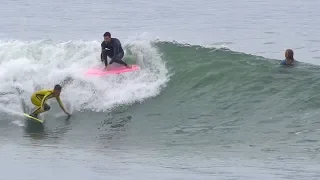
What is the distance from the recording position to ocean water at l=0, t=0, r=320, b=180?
1402 cm

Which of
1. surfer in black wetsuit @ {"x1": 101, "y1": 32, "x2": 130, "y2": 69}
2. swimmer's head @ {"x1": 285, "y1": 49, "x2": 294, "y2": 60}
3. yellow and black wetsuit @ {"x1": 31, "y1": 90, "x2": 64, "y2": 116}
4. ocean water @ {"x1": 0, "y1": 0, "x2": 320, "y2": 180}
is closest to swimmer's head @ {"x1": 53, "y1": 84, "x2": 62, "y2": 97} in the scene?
yellow and black wetsuit @ {"x1": 31, "y1": 90, "x2": 64, "y2": 116}

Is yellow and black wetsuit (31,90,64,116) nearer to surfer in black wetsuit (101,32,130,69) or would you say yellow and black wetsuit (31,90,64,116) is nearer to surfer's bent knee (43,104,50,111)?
surfer's bent knee (43,104,50,111)

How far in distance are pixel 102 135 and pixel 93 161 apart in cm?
341

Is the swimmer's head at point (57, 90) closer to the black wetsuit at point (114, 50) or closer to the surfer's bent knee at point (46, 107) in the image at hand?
the surfer's bent knee at point (46, 107)

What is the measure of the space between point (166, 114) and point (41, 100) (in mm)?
3351

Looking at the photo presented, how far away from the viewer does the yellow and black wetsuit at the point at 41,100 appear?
19094 millimetres

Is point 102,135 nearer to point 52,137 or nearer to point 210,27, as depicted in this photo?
point 52,137

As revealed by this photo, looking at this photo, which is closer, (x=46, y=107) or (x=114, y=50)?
(x=46, y=107)

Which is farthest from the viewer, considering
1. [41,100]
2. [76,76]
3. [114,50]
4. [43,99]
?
[76,76]

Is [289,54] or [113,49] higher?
[113,49]

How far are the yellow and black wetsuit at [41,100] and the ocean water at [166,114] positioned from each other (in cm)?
44

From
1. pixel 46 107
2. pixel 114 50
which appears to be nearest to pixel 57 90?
pixel 46 107

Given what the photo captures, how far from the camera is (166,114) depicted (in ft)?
64.6

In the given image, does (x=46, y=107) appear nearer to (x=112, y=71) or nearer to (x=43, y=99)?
(x=43, y=99)
